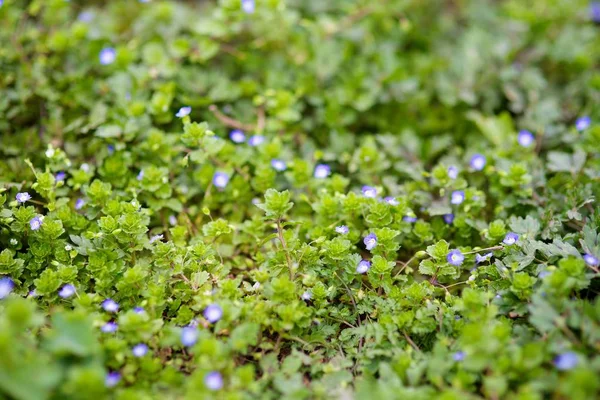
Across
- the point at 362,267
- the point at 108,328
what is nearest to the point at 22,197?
the point at 108,328

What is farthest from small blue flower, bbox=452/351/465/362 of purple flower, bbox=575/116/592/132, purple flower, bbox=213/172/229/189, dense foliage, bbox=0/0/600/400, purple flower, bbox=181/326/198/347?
purple flower, bbox=575/116/592/132

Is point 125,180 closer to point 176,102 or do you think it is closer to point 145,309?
point 176,102

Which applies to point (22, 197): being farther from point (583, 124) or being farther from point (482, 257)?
point (583, 124)

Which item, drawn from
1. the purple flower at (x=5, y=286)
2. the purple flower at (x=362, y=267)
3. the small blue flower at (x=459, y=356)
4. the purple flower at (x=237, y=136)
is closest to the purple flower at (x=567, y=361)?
the small blue flower at (x=459, y=356)

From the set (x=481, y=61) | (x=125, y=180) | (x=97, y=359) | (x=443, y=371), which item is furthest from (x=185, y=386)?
(x=481, y=61)

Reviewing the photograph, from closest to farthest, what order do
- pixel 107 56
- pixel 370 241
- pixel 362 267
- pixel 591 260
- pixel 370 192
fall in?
1. pixel 591 260
2. pixel 362 267
3. pixel 370 241
4. pixel 370 192
5. pixel 107 56
